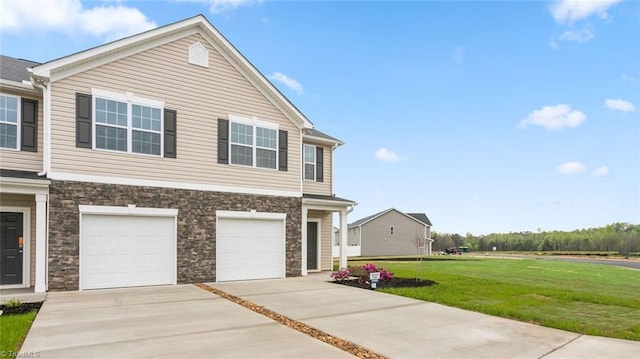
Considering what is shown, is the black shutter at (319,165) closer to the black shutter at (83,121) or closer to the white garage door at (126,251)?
the white garage door at (126,251)

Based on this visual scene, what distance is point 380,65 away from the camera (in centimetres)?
2192

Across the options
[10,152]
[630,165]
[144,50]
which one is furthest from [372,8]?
[630,165]

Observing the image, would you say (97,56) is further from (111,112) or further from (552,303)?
(552,303)

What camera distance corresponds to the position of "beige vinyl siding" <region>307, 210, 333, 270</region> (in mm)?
17719

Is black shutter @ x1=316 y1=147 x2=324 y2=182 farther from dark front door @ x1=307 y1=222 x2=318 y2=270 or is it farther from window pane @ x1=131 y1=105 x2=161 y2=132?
window pane @ x1=131 y1=105 x2=161 y2=132

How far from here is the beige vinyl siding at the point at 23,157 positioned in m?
11.2

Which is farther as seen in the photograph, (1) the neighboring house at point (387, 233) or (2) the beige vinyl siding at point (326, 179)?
(1) the neighboring house at point (387, 233)

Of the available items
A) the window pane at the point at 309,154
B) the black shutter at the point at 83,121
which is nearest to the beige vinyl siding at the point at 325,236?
the window pane at the point at 309,154

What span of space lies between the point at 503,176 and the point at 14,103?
27.9 m

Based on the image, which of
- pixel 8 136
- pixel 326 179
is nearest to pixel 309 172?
pixel 326 179

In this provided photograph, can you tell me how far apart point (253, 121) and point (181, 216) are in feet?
13.4

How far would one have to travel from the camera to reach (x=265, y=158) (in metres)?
14.8

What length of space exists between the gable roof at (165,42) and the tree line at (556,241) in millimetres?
49187

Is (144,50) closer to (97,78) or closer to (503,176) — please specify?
(97,78)
